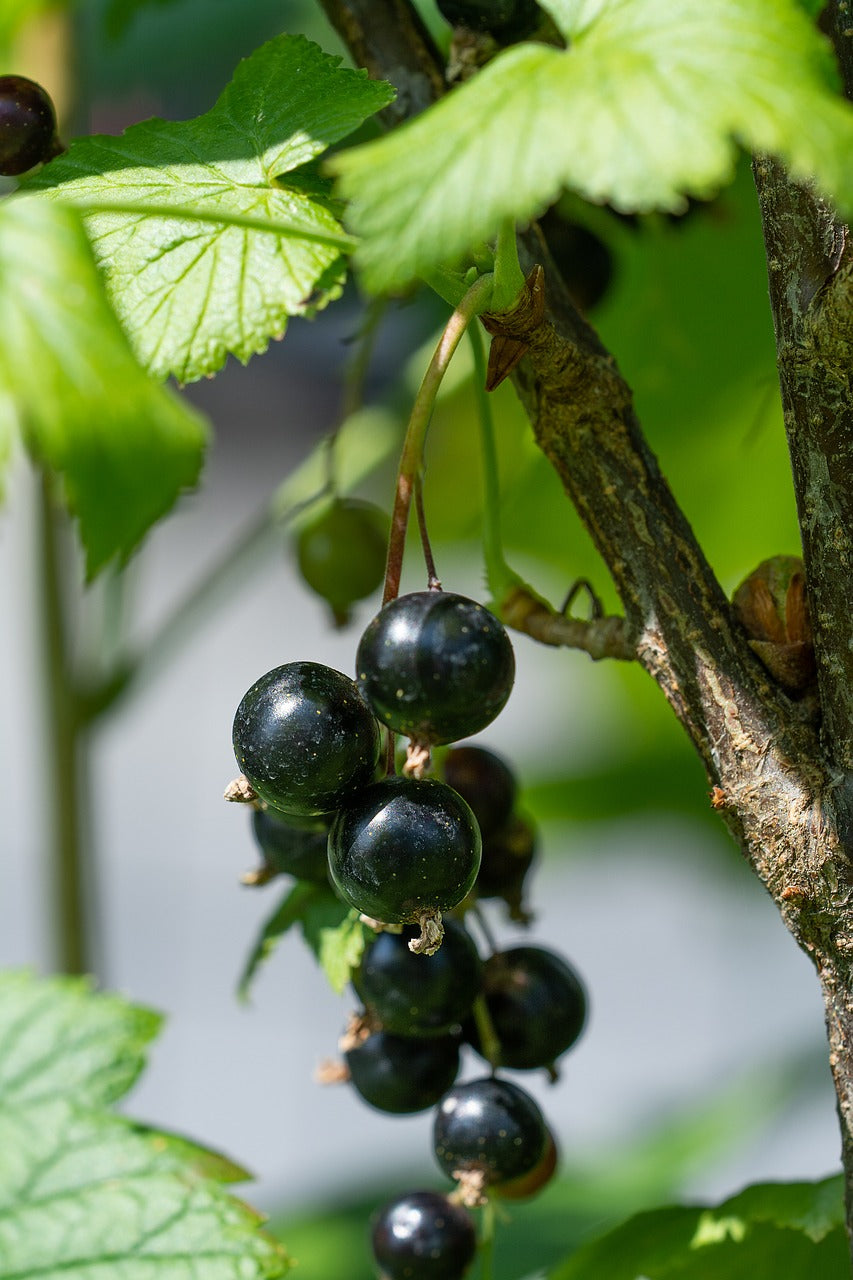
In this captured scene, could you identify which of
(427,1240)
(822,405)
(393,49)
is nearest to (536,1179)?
(427,1240)

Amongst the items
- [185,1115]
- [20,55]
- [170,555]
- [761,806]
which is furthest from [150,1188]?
[170,555]

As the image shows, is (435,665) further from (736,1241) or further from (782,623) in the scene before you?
(736,1241)

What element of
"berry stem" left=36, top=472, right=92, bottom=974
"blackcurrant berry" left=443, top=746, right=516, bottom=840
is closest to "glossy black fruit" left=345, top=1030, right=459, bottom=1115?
"blackcurrant berry" left=443, top=746, right=516, bottom=840

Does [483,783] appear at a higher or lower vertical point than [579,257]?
lower

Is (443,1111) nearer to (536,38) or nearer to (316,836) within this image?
(316,836)

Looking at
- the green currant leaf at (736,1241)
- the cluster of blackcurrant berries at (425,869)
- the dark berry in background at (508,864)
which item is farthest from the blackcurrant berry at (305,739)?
the green currant leaf at (736,1241)
